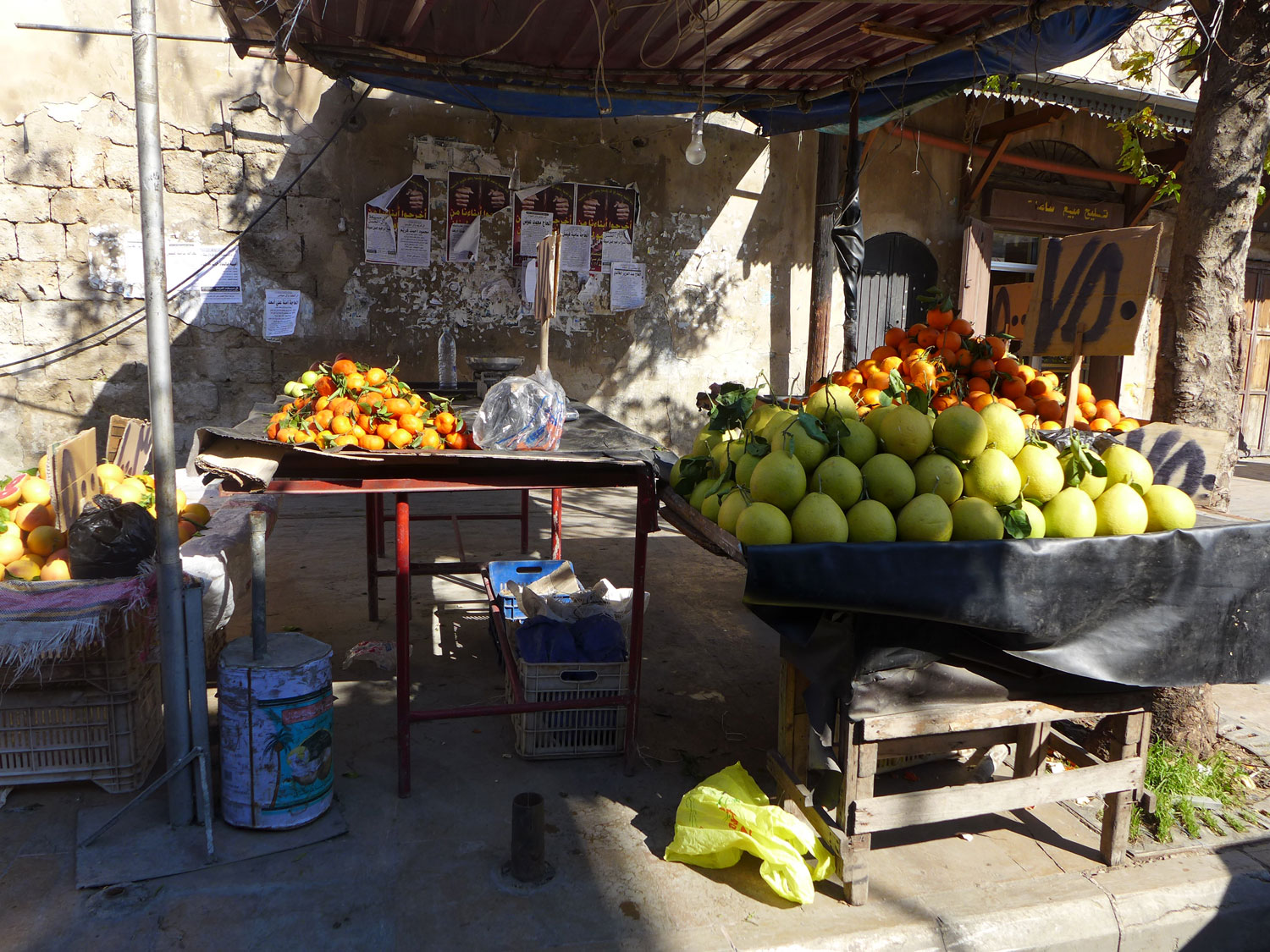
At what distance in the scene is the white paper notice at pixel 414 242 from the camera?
727 centimetres

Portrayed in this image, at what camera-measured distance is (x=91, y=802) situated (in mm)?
2805

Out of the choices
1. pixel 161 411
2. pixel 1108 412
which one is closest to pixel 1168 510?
pixel 1108 412

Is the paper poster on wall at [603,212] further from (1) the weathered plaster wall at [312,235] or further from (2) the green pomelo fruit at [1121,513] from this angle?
(2) the green pomelo fruit at [1121,513]

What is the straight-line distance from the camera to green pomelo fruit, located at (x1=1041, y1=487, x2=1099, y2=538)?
234 centimetres

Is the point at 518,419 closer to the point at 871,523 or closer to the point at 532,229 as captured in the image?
the point at 871,523

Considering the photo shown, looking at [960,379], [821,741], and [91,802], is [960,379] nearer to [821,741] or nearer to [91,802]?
[821,741]

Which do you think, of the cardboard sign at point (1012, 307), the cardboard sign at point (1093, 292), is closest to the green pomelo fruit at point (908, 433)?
the cardboard sign at point (1093, 292)

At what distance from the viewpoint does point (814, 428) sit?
8.07 ft

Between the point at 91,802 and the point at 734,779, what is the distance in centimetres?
213

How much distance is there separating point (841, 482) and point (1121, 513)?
0.81 m

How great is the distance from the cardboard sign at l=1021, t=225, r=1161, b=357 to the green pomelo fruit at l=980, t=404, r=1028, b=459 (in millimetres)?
708

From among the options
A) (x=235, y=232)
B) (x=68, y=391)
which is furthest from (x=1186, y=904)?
(x=68, y=391)

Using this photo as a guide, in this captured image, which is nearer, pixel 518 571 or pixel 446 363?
pixel 518 571

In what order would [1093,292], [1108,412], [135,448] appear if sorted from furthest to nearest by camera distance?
[135,448] < [1108,412] < [1093,292]
